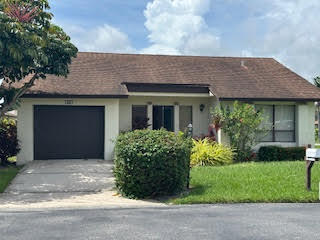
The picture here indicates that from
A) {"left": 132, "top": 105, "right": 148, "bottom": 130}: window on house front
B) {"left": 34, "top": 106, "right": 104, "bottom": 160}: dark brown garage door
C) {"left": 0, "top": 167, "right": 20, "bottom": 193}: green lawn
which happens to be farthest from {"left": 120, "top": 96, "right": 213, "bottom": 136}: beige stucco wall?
{"left": 0, "top": 167, "right": 20, "bottom": 193}: green lawn

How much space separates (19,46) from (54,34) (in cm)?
229

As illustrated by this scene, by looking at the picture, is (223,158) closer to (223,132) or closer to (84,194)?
(223,132)

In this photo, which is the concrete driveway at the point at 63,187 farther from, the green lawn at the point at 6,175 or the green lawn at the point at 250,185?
the green lawn at the point at 250,185

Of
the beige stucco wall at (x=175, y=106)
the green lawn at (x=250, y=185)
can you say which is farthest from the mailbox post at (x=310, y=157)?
the beige stucco wall at (x=175, y=106)

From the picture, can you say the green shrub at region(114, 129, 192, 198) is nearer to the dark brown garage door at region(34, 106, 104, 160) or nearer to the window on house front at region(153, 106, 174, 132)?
the dark brown garage door at region(34, 106, 104, 160)

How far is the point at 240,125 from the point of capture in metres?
15.7

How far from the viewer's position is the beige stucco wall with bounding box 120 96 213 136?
57.7ft

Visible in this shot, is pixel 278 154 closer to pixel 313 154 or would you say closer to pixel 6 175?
pixel 313 154

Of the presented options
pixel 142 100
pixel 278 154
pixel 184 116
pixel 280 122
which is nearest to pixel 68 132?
pixel 142 100

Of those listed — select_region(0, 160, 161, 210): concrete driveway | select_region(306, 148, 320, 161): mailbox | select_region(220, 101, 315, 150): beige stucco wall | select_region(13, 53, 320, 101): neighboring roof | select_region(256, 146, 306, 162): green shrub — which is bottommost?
select_region(0, 160, 161, 210): concrete driveway

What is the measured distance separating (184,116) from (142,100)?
2.20 meters

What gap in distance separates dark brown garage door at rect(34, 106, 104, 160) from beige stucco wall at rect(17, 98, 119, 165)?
0.22 meters

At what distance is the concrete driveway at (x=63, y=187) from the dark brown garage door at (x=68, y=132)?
1.00m

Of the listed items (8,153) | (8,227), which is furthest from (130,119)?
(8,227)
